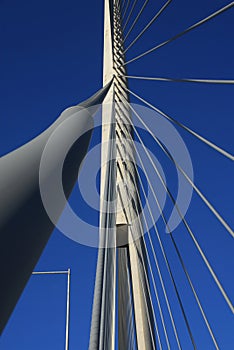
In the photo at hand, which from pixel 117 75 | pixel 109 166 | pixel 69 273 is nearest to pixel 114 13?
pixel 117 75

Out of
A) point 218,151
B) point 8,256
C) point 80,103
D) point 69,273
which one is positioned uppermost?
point 69,273

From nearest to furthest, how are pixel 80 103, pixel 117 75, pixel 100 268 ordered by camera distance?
pixel 80 103 → pixel 100 268 → pixel 117 75

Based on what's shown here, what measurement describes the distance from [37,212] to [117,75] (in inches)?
196

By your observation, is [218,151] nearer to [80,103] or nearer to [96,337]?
[80,103]

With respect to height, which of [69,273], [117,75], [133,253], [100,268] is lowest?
[100,268]

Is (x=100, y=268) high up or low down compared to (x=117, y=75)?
down

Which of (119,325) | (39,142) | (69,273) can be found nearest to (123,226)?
(119,325)

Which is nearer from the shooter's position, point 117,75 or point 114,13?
point 117,75

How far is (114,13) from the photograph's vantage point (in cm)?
770

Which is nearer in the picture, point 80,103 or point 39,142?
point 39,142

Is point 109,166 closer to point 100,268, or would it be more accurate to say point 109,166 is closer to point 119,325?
point 100,268

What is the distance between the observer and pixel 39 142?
1109 mm

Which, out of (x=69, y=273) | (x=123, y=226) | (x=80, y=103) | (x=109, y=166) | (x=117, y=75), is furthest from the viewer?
(x=69, y=273)

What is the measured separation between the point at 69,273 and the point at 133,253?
441 inches
